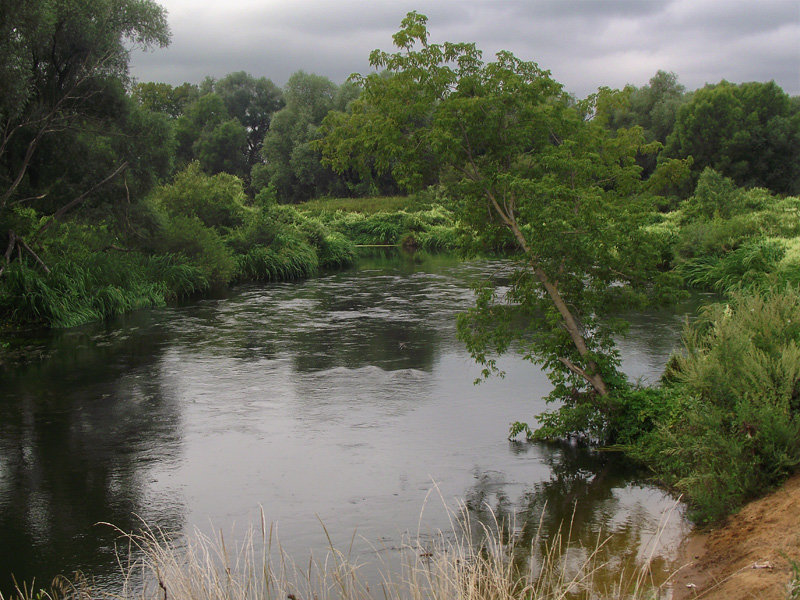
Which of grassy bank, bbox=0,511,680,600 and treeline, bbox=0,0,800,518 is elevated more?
treeline, bbox=0,0,800,518

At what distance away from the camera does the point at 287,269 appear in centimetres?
2812

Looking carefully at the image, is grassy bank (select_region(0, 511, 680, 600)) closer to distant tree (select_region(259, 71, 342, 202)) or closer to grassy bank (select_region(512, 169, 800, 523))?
grassy bank (select_region(512, 169, 800, 523))

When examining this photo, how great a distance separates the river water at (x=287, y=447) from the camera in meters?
6.82

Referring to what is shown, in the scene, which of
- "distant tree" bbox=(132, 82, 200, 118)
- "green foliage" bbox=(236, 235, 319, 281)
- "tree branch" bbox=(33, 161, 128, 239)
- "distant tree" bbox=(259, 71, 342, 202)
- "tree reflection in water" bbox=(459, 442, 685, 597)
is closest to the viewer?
"tree reflection in water" bbox=(459, 442, 685, 597)

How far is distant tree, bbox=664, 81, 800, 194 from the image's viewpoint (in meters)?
44.6

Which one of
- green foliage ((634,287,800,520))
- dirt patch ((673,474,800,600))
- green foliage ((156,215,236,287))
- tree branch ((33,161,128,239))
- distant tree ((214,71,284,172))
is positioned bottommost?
dirt patch ((673,474,800,600))

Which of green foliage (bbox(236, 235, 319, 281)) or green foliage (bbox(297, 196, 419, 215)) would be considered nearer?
green foliage (bbox(236, 235, 319, 281))

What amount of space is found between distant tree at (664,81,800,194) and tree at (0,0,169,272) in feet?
115

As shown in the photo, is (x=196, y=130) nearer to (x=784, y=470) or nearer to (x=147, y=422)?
(x=147, y=422)

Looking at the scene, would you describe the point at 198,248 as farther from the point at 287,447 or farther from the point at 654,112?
the point at 654,112

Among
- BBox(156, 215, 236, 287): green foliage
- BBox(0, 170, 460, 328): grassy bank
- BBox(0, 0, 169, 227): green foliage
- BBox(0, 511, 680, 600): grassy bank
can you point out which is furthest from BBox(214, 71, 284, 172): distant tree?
BBox(0, 511, 680, 600): grassy bank

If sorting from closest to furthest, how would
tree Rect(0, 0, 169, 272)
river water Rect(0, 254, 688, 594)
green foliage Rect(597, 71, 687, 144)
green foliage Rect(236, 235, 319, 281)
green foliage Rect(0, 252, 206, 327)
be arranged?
river water Rect(0, 254, 688, 594)
tree Rect(0, 0, 169, 272)
green foliage Rect(0, 252, 206, 327)
green foliage Rect(236, 235, 319, 281)
green foliage Rect(597, 71, 687, 144)

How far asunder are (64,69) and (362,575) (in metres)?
16.5

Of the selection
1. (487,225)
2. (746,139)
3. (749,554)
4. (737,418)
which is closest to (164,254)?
(487,225)
